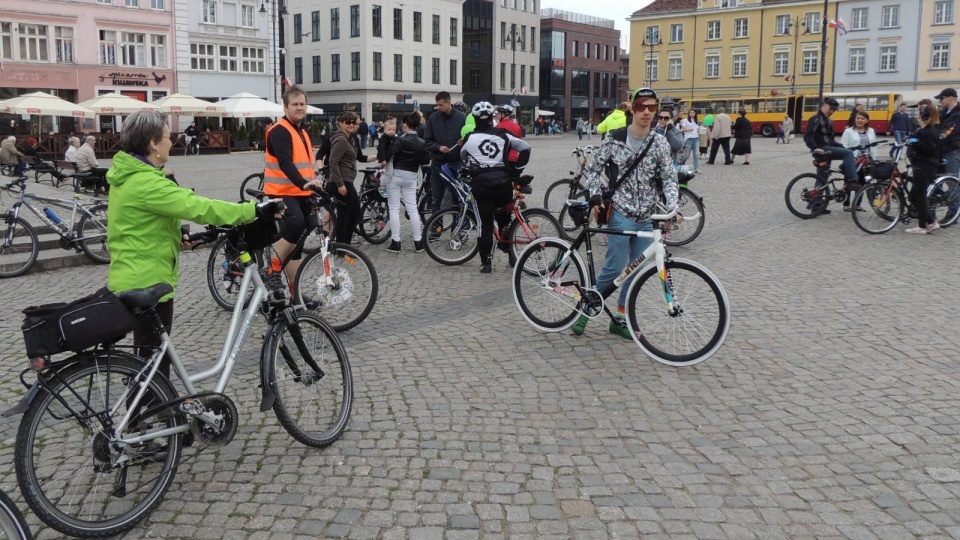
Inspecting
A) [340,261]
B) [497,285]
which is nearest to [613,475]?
[340,261]

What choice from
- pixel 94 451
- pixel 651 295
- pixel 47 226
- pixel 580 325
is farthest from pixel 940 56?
pixel 94 451

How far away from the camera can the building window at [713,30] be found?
7469 cm

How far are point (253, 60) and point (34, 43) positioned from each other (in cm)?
1323

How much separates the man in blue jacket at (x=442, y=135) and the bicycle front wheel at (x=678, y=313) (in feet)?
18.6

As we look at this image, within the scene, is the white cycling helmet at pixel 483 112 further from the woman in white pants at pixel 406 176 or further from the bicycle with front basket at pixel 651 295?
the bicycle with front basket at pixel 651 295

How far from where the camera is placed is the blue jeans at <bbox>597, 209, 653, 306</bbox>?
248 inches

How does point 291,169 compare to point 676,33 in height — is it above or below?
below

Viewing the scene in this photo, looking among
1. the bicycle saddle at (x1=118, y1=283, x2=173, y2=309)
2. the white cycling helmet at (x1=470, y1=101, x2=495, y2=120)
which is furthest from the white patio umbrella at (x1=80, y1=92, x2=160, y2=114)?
the bicycle saddle at (x1=118, y1=283, x2=173, y2=309)

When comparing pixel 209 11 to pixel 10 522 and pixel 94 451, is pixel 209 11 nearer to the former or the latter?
Result: pixel 94 451

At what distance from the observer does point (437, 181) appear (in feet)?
37.7

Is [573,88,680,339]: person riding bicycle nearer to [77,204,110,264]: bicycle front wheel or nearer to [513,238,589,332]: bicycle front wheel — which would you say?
[513,238,589,332]: bicycle front wheel

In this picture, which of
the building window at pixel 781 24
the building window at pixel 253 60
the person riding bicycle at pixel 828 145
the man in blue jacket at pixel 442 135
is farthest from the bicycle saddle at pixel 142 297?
the building window at pixel 781 24

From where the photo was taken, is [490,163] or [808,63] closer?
[490,163]

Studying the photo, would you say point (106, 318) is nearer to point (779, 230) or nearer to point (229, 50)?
point (779, 230)
